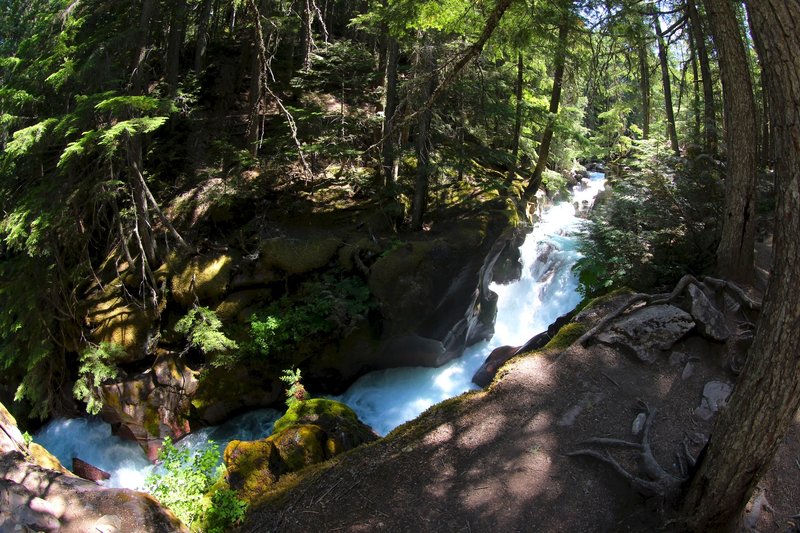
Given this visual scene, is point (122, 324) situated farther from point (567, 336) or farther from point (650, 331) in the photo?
point (650, 331)

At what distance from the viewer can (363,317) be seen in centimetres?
1115

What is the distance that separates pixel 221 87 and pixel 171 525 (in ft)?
47.1

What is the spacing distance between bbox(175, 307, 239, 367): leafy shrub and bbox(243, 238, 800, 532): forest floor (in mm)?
5346

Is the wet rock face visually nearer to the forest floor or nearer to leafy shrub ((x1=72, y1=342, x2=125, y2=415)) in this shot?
the forest floor

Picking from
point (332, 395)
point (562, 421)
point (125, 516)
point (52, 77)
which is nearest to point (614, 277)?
point (562, 421)

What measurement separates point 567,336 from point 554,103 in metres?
8.88

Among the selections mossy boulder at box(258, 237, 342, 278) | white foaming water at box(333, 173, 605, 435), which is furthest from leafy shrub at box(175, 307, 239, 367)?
white foaming water at box(333, 173, 605, 435)

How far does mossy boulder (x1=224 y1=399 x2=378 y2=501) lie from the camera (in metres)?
6.24

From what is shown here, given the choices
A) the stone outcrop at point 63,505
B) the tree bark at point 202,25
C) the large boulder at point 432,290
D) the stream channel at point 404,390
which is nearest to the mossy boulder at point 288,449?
the stone outcrop at point 63,505

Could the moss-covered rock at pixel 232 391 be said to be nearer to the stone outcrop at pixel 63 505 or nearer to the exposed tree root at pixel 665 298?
the stone outcrop at pixel 63 505

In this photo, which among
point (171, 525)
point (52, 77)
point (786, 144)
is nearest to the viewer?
point (786, 144)

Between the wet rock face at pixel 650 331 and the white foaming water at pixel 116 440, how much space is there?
757cm

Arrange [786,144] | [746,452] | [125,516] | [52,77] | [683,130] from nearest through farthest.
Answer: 1. [786,144]
2. [746,452]
3. [125,516]
4. [52,77]
5. [683,130]

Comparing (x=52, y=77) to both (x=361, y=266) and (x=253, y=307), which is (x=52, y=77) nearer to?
(x=253, y=307)
